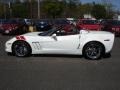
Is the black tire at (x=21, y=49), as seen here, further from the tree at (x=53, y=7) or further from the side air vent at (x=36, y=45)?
the tree at (x=53, y=7)

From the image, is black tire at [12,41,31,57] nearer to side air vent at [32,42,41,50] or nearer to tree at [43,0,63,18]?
side air vent at [32,42,41,50]

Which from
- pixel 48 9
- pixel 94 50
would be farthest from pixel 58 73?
pixel 48 9

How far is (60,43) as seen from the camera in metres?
13.1

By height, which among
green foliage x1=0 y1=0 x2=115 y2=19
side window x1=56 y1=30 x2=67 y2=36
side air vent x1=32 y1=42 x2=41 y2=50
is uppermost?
side window x1=56 y1=30 x2=67 y2=36

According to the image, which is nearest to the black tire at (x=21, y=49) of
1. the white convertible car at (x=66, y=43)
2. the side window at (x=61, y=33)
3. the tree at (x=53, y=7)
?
the white convertible car at (x=66, y=43)

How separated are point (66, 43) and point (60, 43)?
23cm

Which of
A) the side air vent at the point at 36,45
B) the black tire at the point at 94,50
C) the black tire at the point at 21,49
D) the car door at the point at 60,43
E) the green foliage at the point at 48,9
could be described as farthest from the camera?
the green foliage at the point at 48,9

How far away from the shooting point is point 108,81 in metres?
8.81

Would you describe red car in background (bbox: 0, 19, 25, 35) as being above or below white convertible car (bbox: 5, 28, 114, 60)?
below

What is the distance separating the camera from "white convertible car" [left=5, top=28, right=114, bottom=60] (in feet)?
42.5

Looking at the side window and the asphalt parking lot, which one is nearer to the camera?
the asphalt parking lot

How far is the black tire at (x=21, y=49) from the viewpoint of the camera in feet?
43.7

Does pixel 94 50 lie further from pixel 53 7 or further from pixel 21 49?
pixel 53 7

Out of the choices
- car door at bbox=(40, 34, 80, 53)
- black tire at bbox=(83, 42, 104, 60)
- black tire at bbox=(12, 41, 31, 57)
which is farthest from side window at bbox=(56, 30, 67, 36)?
black tire at bbox=(12, 41, 31, 57)
